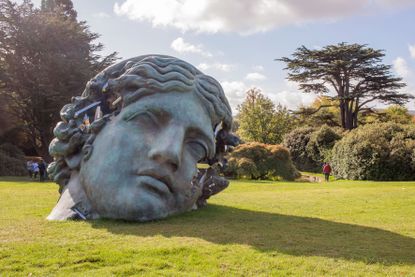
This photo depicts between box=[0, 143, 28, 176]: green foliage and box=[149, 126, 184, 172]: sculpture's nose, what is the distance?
2829 centimetres

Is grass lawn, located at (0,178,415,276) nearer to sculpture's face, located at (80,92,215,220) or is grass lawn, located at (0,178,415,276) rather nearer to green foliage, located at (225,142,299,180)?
sculpture's face, located at (80,92,215,220)

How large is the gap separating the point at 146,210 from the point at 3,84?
1207 inches

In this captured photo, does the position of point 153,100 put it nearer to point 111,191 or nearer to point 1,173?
point 111,191

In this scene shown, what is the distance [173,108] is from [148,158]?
1194mm

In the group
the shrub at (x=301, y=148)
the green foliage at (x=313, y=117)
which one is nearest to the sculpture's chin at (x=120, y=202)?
the shrub at (x=301, y=148)

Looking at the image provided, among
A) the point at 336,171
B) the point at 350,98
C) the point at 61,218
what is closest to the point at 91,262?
the point at 61,218

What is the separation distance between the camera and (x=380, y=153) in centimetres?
2847

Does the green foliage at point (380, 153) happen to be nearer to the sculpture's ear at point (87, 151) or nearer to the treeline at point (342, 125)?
the treeline at point (342, 125)

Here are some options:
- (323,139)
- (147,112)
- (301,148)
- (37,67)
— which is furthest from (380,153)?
(37,67)

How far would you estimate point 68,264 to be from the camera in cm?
556

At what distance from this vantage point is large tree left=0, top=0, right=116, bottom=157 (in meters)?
35.0

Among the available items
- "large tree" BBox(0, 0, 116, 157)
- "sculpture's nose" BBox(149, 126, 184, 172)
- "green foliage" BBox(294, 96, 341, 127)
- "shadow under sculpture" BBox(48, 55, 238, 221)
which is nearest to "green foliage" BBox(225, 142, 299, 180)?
"large tree" BBox(0, 0, 116, 157)

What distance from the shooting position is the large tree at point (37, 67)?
35.0 metres

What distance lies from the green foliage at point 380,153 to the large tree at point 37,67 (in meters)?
21.2
